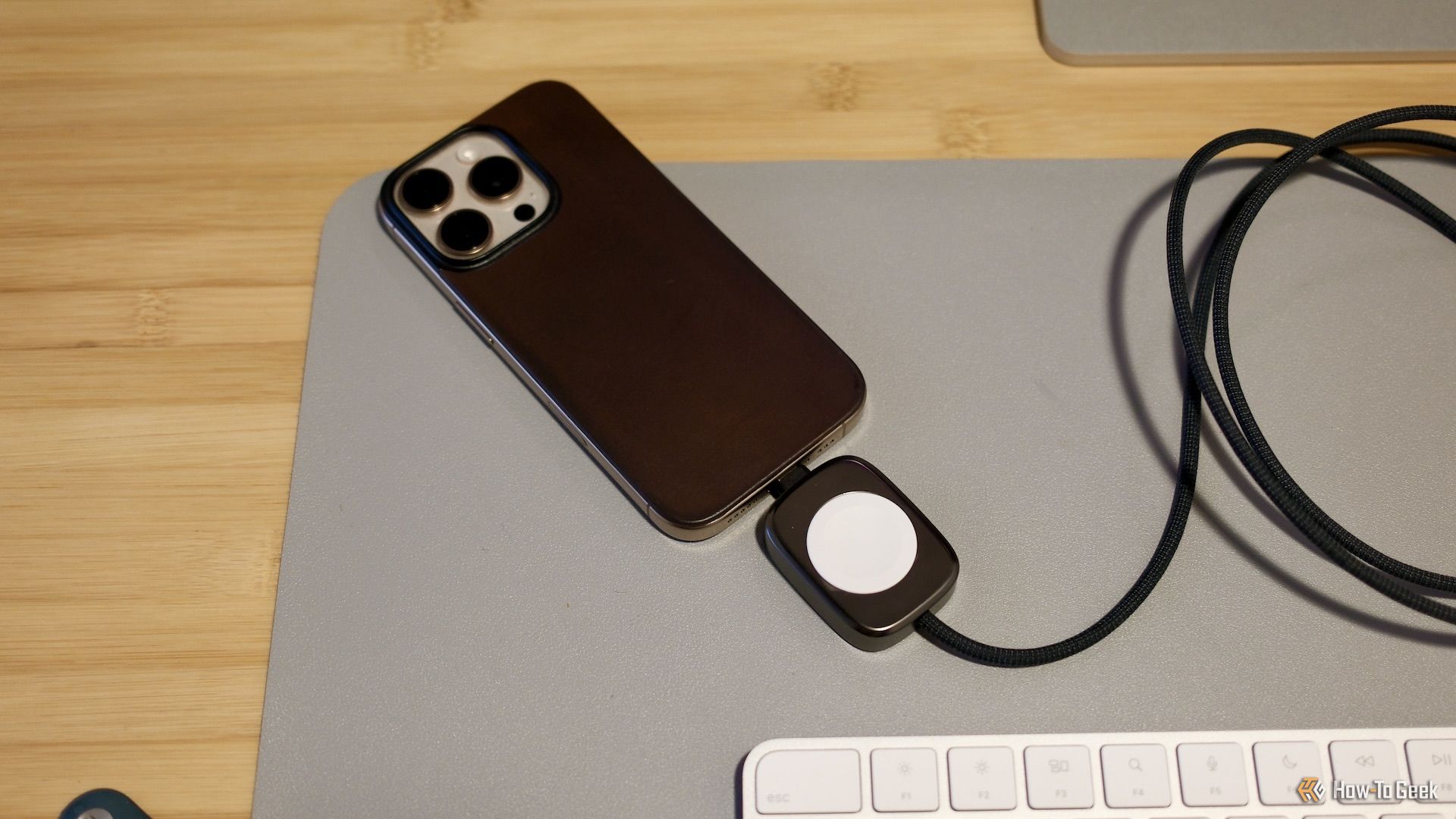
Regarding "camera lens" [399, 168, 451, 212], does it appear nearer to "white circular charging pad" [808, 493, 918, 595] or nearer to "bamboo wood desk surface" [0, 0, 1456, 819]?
"bamboo wood desk surface" [0, 0, 1456, 819]

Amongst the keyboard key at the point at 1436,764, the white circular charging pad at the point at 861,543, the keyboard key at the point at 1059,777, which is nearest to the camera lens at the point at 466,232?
the white circular charging pad at the point at 861,543

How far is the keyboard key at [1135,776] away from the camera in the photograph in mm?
341

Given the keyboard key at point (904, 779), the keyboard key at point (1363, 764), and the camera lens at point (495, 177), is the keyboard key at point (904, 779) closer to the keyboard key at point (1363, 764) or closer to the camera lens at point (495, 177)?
the keyboard key at point (1363, 764)

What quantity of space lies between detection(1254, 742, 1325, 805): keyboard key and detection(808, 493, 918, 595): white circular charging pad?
5.5 inches

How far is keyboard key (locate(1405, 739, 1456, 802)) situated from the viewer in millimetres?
341

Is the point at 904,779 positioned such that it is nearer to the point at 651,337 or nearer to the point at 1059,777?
the point at 1059,777

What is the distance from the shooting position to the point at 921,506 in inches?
15.5

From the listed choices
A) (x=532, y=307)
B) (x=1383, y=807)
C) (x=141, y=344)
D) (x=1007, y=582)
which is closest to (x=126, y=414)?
(x=141, y=344)

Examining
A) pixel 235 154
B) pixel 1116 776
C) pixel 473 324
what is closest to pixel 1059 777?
pixel 1116 776

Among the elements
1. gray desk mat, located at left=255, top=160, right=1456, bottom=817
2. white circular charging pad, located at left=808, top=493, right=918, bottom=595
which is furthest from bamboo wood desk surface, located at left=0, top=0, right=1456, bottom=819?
white circular charging pad, located at left=808, top=493, right=918, bottom=595

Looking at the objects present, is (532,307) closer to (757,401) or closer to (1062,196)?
(757,401)

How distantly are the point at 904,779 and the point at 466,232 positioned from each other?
0.29 metres

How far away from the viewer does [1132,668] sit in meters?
0.37

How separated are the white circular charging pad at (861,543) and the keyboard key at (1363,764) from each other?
16 centimetres
